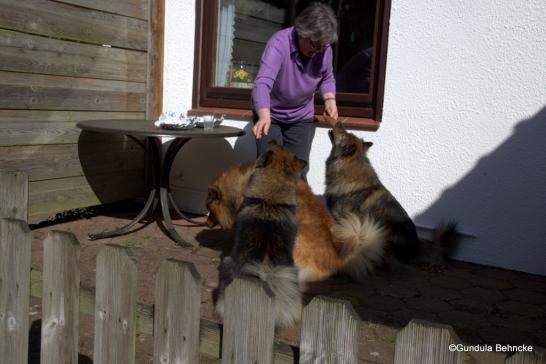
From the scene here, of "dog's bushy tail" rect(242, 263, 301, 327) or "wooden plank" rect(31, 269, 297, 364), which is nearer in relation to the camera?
"wooden plank" rect(31, 269, 297, 364)

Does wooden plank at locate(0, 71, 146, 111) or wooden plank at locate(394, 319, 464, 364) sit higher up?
wooden plank at locate(0, 71, 146, 111)

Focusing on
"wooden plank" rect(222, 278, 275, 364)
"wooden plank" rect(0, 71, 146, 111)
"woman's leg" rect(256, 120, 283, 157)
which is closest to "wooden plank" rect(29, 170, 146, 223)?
"wooden plank" rect(0, 71, 146, 111)

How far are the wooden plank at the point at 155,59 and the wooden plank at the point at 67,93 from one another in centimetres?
11

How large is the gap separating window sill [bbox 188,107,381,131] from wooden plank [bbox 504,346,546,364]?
3.73m

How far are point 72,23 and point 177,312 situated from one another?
410cm

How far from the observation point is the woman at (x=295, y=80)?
13.1ft

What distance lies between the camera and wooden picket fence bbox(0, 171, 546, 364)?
53.7 inches

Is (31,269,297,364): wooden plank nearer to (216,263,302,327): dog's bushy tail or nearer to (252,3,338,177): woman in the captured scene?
(216,263,302,327): dog's bushy tail

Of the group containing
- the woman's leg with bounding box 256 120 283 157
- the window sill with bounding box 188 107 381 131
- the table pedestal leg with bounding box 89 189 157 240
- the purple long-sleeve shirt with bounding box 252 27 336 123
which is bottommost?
the table pedestal leg with bounding box 89 189 157 240

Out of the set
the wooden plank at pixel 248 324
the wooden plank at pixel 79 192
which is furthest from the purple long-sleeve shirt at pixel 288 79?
the wooden plank at pixel 248 324

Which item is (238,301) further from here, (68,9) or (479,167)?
(68,9)

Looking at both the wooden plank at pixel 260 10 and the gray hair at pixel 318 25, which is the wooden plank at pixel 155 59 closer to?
the wooden plank at pixel 260 10

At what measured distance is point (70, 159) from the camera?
507 cm

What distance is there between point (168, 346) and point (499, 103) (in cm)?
366
